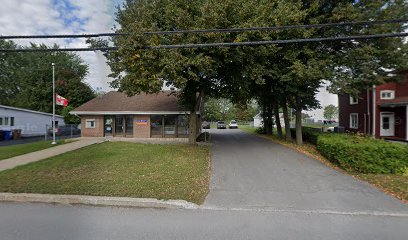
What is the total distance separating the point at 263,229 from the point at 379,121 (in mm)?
23271

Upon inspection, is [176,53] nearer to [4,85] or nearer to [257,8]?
[257,8]

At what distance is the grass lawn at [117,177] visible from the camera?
248 inches

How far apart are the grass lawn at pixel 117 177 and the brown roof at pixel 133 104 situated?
1092cm

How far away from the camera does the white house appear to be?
2466cm

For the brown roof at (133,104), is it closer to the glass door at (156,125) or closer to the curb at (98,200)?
the glass door at (156,125)

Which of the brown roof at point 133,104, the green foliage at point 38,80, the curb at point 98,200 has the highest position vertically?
the green foliage at point 38,80

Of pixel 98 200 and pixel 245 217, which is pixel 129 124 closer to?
pixel 98 200

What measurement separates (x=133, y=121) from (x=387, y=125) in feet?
76.1

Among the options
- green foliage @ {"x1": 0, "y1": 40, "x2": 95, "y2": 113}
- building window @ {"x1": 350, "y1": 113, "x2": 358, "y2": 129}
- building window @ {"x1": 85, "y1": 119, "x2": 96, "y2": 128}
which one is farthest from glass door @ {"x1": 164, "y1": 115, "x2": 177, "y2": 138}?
green foliage @ {"x1": 0, "y1": 40, "x2": 95, "y2": 113}

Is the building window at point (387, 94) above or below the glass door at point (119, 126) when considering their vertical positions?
above

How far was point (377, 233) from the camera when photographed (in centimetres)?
438

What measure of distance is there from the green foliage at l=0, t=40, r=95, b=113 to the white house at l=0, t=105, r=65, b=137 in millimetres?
7285

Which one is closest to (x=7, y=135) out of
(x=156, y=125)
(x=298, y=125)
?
(x=156, y=125)

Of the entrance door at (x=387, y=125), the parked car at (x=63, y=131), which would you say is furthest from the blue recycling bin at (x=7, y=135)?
the entrance door at (x=387, y=125)
